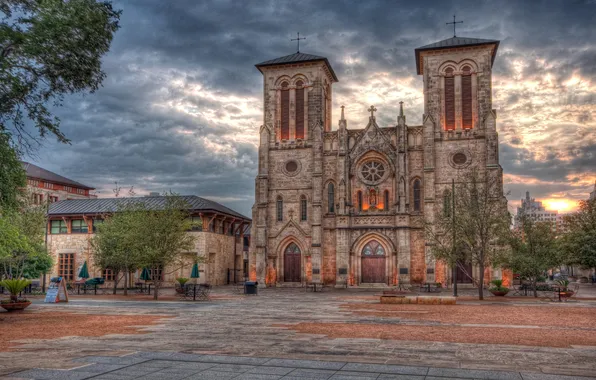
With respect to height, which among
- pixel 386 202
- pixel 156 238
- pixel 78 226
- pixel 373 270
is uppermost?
pixel 386 202

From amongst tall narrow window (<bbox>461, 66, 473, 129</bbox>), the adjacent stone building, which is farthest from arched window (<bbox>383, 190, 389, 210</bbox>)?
the adjacent stone building

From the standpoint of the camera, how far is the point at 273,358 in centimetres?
1068

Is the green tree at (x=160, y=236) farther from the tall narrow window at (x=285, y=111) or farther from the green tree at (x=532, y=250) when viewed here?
the tall narrow window at (x=285, y=111)

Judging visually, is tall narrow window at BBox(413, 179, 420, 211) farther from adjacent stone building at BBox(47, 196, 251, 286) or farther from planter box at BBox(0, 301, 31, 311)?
planter box at BBox(0, 301, 31, 311)

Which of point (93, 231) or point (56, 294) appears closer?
point (56, 294)

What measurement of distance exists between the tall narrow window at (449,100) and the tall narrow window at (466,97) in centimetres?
85

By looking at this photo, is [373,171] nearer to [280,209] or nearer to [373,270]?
[373,270]

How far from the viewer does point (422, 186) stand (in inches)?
1890

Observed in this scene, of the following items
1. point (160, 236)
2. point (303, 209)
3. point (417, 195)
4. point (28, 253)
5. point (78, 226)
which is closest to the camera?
point (28, 253)

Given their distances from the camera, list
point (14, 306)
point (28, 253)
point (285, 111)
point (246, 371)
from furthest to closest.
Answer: point (285, 111), point (28, 253), point (14, 306), point (246, 371)

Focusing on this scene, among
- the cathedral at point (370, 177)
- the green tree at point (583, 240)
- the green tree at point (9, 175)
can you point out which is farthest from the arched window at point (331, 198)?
the green tree at point (9, 175)

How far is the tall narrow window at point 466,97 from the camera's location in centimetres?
4822

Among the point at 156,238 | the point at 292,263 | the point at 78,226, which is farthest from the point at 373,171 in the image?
the point at 78,226

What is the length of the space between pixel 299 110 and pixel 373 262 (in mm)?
15955
